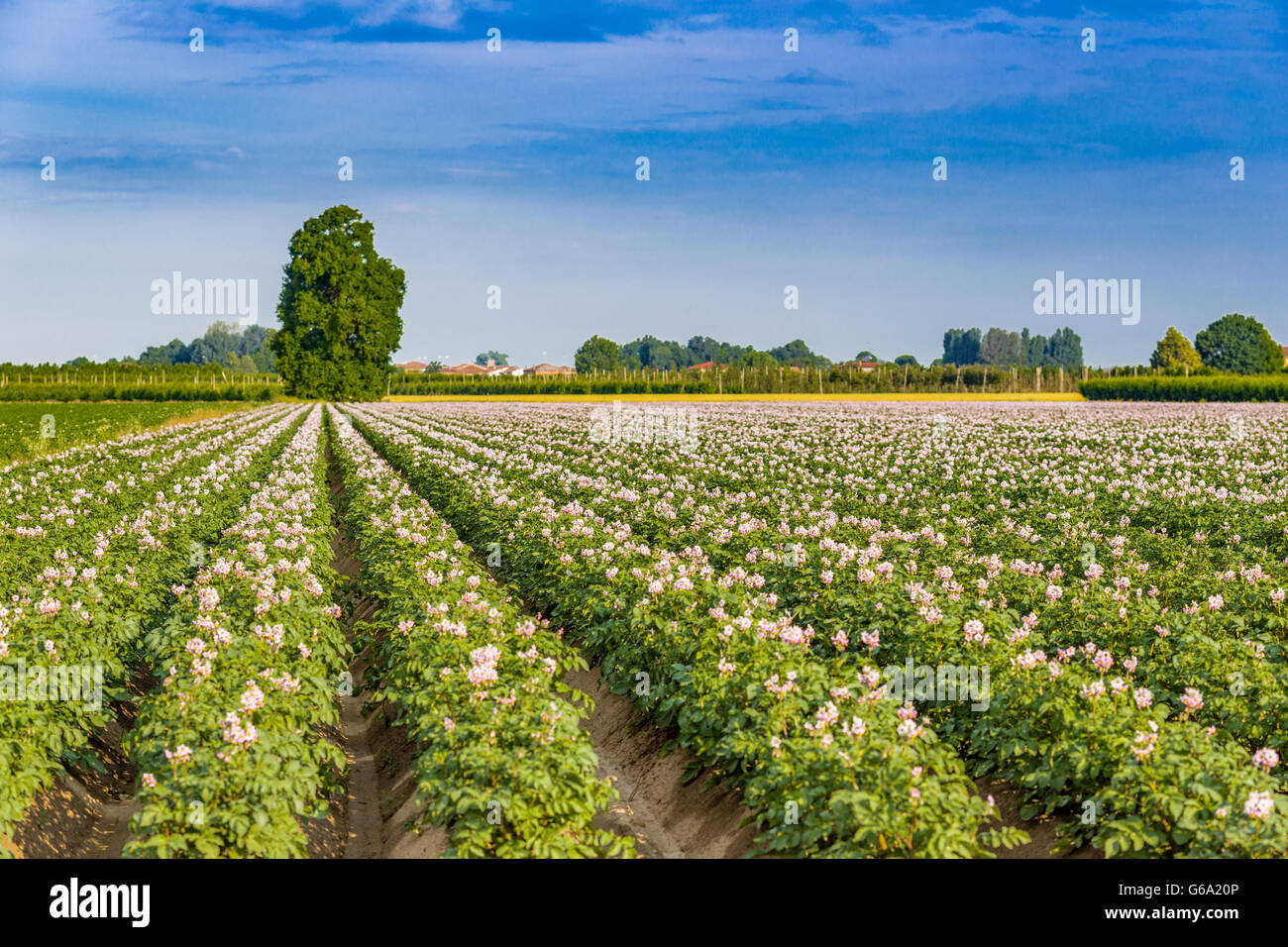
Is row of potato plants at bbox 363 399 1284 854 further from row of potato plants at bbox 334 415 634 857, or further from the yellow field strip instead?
the yellow field strip

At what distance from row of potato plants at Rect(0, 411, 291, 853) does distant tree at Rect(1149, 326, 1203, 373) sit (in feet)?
462

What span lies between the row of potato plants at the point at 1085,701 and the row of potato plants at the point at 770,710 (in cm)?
58

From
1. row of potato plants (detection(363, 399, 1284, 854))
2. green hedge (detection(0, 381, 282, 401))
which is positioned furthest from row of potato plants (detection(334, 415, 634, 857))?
green hedge (detection(0, 381, 282, 401))

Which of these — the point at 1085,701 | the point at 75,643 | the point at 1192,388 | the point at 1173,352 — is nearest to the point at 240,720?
the point at 75,643

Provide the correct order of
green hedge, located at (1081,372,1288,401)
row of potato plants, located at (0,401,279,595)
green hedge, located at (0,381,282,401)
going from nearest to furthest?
row of potato plants, located at (0,401,279,595), green hedge, located at (1081,372,1288,401), green hedge, located at (0,381,282,401)

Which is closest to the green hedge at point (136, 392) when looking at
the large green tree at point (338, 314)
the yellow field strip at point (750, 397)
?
the large green tree at point (338, 314)

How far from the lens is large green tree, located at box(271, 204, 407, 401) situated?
90438 millimetres

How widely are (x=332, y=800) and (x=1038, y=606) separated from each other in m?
6.96

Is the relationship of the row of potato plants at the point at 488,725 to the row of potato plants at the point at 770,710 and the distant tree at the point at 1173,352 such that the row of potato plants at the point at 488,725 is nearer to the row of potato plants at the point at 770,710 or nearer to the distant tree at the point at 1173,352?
the row of potato plants at the point at 770,710

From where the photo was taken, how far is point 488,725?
6781 mm

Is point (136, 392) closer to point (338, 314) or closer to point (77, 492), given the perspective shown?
point (338, 314)

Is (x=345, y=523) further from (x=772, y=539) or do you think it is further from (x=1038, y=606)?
(x=1038, y=606)

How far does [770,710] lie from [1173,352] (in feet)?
480
